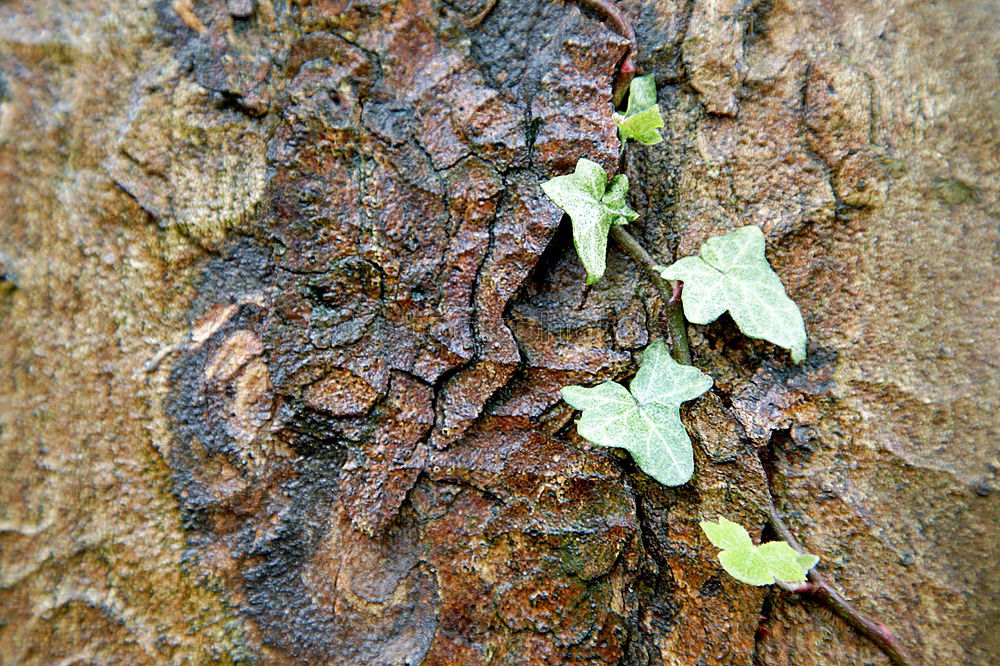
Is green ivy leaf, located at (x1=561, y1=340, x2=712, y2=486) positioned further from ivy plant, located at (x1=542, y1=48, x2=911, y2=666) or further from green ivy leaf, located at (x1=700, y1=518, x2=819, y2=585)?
green ivy leaf, located at (x1=700, y1=518, x2=819, y2=585)

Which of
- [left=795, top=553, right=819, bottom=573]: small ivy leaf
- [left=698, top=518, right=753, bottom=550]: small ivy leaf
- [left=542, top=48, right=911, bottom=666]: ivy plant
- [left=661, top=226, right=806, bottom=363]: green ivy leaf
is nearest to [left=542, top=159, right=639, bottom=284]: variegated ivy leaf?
[left=542, top=48, right=911, bottom=666]: ivy plant

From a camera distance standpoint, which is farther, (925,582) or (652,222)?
(652,222)

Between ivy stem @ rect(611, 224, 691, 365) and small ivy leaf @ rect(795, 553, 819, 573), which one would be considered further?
ivy stem @ rect(611, 224, 691, 365)

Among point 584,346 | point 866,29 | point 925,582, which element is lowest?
point 925,582

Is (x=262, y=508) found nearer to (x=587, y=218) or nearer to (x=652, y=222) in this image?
(x=587, y=218)

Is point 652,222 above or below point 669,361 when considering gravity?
above

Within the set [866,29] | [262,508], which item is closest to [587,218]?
[866,29]

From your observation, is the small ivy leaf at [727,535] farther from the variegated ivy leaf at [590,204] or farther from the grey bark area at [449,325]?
the variegated ivy leaf at [590,204]

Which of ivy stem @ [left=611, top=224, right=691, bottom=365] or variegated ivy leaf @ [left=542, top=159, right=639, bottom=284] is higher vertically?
variegated ivy leaf @ [left=542, top=159, right=639, bottom=284]
